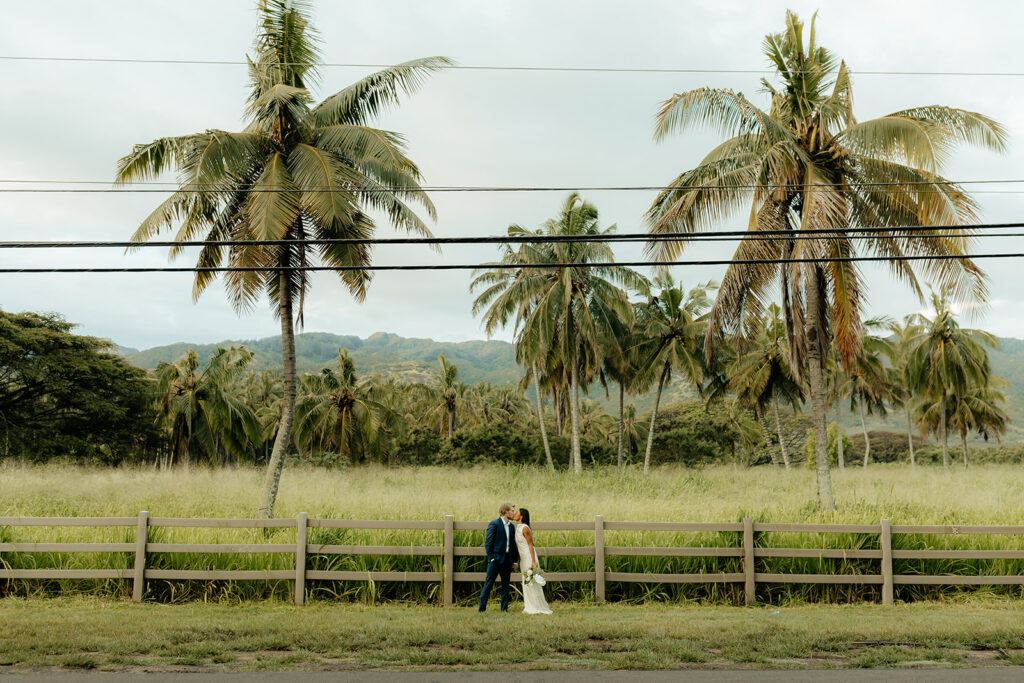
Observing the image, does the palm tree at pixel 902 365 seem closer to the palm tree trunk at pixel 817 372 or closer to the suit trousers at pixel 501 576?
the palm tree trunk at pixel 817 372

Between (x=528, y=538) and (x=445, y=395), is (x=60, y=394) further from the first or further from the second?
(x=528, y=538)

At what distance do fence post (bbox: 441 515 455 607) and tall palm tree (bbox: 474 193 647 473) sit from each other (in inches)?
768

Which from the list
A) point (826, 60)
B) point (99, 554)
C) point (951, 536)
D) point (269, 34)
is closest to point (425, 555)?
point (99, 554)

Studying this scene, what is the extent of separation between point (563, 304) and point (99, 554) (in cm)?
2190

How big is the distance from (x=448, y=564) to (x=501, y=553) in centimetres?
115

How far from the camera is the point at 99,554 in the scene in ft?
37.2

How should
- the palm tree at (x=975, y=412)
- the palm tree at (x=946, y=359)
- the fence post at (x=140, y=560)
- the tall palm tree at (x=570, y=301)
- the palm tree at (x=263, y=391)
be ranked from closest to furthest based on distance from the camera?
1. the fence post at (x=140, y=560)
2. the tall palm tree at (x=570, y=301)
3. the palm tree at (x=946, y=359)
4. the palm tree at (x=975, y=412)
5. the palm tree at (x=263, y=391)

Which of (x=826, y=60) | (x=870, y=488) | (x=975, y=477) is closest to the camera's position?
(x=826, y=60)

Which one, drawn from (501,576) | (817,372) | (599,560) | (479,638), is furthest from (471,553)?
(817,372)

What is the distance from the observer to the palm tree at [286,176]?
14.6 m

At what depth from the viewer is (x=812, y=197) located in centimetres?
1548

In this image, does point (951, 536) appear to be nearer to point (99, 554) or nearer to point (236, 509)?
point (99, 554)

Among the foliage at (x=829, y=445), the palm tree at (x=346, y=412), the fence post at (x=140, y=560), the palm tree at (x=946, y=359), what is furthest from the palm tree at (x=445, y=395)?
the fence post at (x=140, y=560)

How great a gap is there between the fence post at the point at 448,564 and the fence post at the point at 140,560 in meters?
4.23
